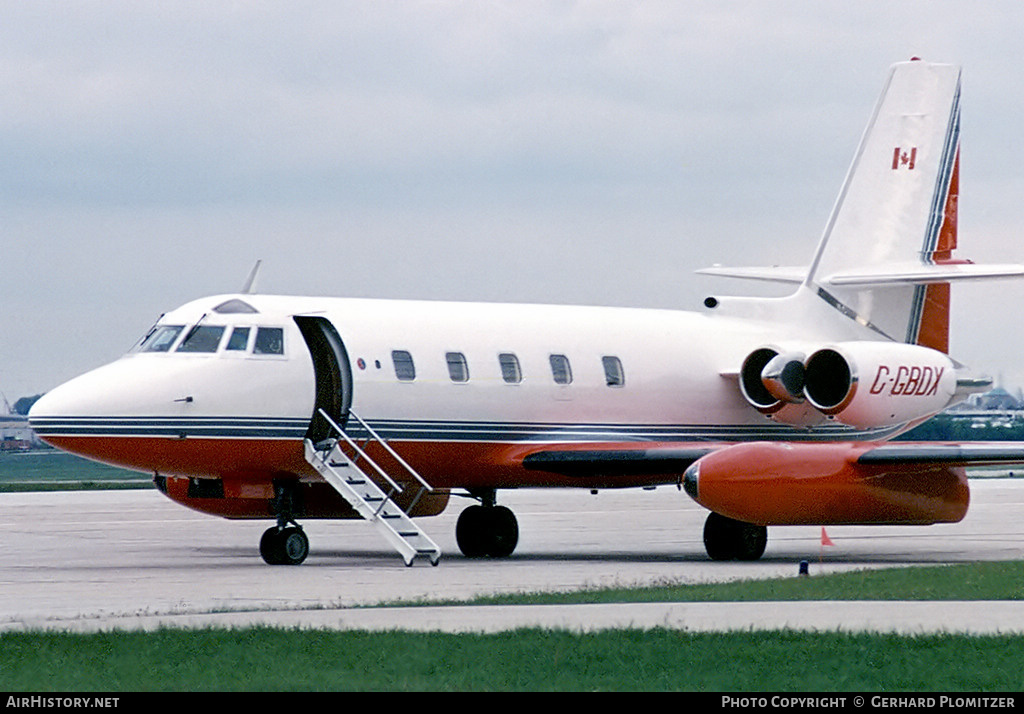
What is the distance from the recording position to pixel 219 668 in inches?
460

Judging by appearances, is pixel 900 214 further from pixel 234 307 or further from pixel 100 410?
pixel 100 410

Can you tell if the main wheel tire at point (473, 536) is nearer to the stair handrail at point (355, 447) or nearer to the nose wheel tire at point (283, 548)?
the stair handrail at point (355, 447)

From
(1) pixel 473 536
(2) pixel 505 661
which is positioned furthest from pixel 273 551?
(2) pixel 505 661

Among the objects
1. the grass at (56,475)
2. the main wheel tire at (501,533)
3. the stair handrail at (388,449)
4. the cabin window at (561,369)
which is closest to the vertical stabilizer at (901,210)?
the cabin window at (561,369)

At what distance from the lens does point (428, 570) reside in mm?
22391

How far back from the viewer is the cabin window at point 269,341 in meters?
23.7

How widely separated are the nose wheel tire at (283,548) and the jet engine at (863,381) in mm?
7512

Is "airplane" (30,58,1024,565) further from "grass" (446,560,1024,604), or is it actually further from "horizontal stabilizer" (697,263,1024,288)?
"grass" (446,560,1024,604)

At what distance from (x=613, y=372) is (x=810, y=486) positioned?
4.36m

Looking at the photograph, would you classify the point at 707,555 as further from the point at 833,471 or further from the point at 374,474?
the point at 374,474

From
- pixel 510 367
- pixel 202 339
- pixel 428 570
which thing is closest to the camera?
pixel 428 570

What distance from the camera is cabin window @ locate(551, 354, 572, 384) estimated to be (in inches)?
1045

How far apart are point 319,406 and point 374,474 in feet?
4.07
